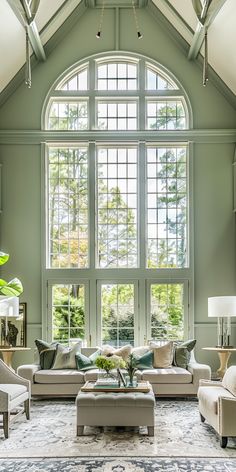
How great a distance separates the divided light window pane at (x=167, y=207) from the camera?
9.87 metres

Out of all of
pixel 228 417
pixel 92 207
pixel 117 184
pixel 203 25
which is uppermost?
pixel 203 25

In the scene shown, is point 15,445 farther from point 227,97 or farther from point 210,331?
point 227,97

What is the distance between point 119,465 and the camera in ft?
16.4

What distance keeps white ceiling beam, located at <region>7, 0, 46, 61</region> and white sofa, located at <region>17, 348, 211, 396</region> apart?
5.08 m

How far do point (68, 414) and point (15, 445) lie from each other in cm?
161

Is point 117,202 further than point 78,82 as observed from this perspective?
No

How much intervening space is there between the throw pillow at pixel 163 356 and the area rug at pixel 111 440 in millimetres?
1351

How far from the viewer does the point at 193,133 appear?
9.85 meters

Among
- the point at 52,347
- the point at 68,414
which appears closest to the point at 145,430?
the point at 68,414

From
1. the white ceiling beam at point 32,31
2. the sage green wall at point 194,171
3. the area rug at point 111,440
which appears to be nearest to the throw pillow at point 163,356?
the sage green wall at point 194,171

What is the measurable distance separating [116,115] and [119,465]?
663 cm

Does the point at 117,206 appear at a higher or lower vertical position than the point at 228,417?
higher

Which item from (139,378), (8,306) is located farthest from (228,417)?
(8,306)

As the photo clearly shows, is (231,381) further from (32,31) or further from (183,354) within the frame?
(32,31)
